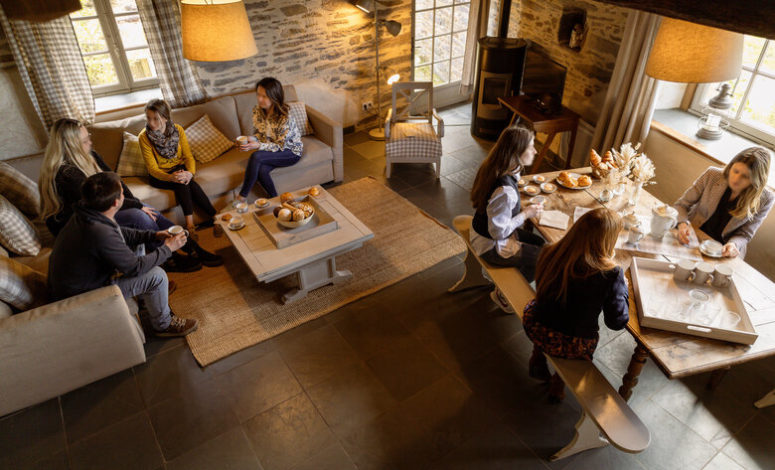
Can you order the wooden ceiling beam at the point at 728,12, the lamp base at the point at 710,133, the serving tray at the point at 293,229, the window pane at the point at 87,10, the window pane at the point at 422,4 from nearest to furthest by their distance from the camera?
the wooden ceiling beam at the point at 728,12 → the serving tray at the point at 293,229 → the lamp base at the point at 710,133 → the window pane at the point at 87,10 → the window pane at the point at 422,4

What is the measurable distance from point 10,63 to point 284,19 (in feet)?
8.01

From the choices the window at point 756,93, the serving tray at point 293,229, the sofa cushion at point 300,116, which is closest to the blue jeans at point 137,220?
the serving tray at point 293,229

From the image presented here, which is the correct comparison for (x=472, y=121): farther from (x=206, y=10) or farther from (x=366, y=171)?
(x=206, y=10)

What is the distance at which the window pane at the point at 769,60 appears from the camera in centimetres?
359

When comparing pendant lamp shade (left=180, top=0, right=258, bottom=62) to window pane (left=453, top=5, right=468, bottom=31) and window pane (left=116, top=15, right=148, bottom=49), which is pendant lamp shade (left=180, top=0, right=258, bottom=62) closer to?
window pane (left=116, top=15, right=148, bottom=49)

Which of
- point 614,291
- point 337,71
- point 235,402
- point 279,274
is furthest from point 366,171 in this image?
point 614,291

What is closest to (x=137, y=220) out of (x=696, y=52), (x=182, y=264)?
(x=182, y=264)

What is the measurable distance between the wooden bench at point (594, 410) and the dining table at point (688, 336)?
0.26 meters

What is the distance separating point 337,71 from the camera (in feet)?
18.5

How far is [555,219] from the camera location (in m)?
3.12

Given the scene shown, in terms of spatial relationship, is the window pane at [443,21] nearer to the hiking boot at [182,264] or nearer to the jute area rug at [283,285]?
the jute area rug at [283,285]

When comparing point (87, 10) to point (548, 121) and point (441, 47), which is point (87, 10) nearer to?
point (441, 47)

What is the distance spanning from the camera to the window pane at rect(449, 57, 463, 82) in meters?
6.46

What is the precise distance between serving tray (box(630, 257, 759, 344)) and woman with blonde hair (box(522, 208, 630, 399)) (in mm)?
236
